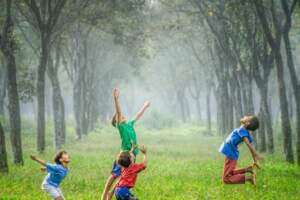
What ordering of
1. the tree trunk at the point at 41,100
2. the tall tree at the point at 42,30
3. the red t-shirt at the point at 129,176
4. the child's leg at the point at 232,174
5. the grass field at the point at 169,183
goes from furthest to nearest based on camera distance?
the tree trunk at the point at 41,100 < the tall tree at the point at 42,30 < the child's leg at the point at 232,174 < the grass field at the point at 169,183 < the red t-shirt at the point at 129,176

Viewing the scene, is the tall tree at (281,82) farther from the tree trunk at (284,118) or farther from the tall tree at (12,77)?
the tall tree at (12,77)

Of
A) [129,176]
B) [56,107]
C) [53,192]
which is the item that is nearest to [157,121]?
[56,107]

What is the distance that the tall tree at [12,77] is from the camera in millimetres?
19672

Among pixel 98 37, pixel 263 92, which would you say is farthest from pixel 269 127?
pixel 98 37

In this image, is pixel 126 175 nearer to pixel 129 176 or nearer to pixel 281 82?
pixel 129 176

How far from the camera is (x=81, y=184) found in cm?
1498

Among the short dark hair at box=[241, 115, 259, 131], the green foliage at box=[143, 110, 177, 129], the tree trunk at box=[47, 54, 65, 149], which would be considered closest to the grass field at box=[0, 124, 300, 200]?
the short dark hair at box=[241, 115, 259, 131]

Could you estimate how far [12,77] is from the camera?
20000 millimetres

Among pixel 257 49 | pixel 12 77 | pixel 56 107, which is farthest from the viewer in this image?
pixel 56 107

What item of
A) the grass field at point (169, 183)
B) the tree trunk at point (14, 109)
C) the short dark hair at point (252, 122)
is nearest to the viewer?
the grass field at point (169, 183)

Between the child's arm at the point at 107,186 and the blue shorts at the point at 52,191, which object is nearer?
the blue shorts at the point at 52,191

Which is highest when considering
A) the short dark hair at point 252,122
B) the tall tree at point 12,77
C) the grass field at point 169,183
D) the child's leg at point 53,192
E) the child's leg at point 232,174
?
the tall tree at point 12,77

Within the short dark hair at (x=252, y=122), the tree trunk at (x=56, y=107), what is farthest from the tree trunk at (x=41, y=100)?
the short dark hair at (x=252, y=122)

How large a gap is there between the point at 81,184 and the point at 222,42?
18936 mm
